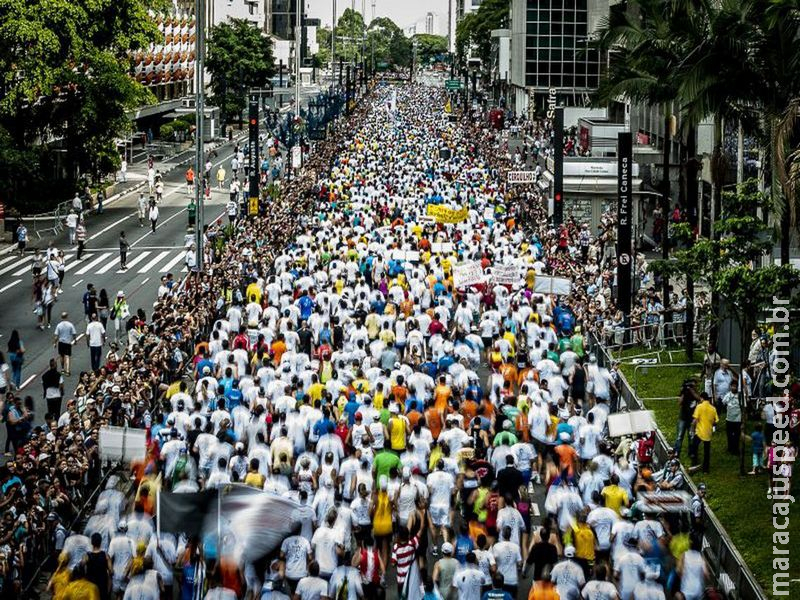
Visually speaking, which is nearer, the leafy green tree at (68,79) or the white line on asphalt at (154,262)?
the white line on asphalt at (154,262)

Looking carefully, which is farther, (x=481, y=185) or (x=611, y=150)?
(x=611, y=150)

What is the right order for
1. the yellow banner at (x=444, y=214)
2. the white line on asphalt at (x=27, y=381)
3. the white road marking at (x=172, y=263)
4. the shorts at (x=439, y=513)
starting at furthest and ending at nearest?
the white road marking at (x=172, y=263)
the yellow banner at (x=444, y=214)
the white line on asphalt at (x=27, y=381)
the shorts at (x=439, y=513)

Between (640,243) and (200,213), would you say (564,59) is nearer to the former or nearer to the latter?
(640,243)

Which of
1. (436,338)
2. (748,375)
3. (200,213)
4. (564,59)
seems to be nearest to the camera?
(748,375)

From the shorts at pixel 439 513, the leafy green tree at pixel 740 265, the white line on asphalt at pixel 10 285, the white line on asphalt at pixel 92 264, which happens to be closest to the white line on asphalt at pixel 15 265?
the white line on asphalt at pixel 10 285

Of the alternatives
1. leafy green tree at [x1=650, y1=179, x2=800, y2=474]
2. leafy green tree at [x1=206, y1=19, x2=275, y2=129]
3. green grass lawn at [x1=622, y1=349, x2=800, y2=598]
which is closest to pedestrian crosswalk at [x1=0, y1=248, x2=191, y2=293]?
leafy green tree at [x1=650, y1=179, x2=800, y2=474]

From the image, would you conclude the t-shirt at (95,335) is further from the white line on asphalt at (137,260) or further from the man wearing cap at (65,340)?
the white line on asphalt at (137,260)

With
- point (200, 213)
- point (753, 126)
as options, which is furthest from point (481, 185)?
point (753, 126)

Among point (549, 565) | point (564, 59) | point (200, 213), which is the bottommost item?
point (549, 565)
